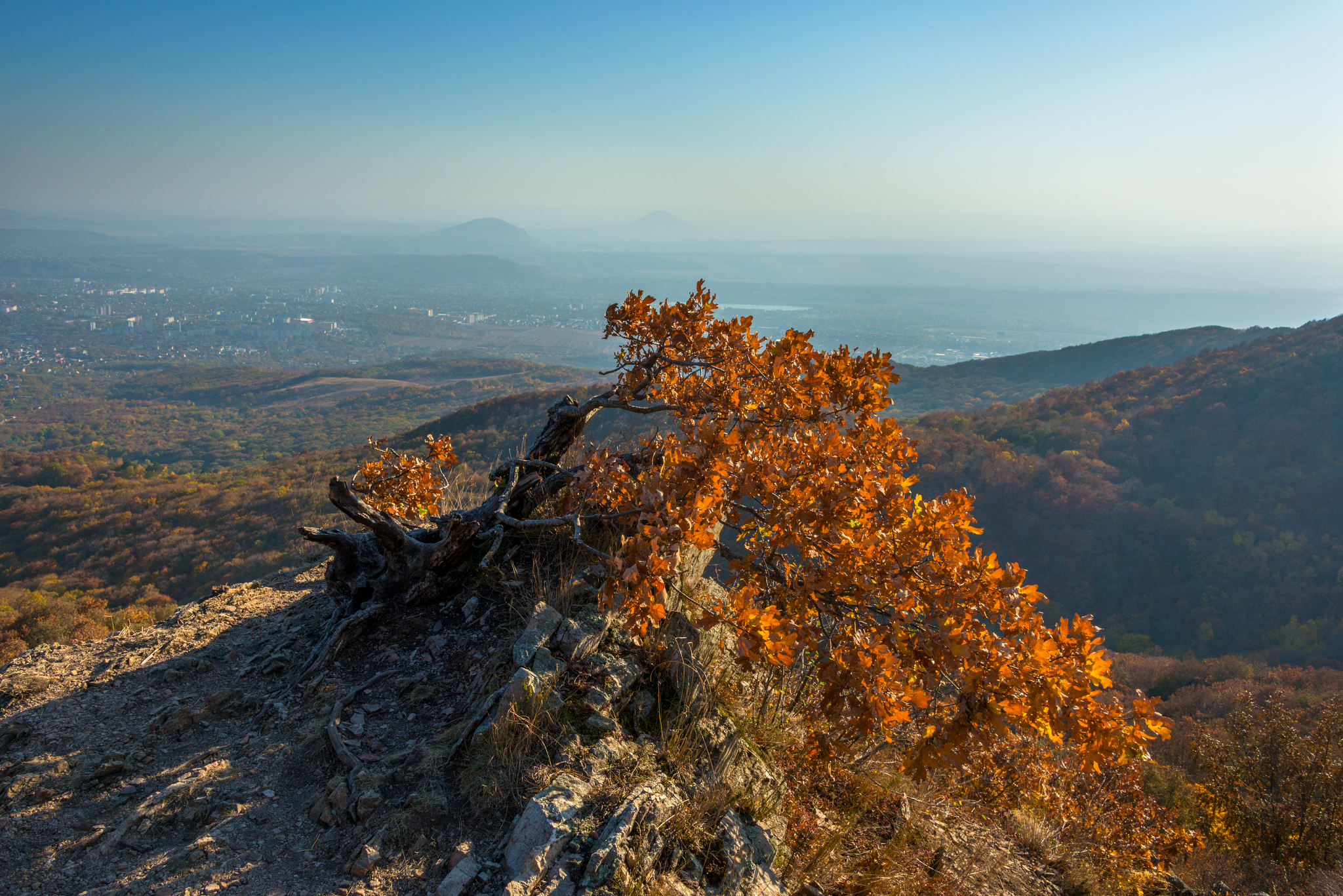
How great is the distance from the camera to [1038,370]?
7381 centimetres

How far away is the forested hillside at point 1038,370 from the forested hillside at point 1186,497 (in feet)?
56.3

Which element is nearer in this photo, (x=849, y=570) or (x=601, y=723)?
(x=849, y=570)

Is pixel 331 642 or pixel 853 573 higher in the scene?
pixel 853 573

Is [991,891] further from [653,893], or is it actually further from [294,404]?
[294,404]

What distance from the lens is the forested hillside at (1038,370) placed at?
62.3m

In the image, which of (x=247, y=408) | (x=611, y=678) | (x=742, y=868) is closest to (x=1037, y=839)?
(x=742, y=868)

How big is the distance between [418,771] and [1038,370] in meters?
86.7

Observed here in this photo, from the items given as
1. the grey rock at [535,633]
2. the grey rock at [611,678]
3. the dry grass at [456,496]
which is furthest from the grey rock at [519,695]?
the dry grass at [456,496]

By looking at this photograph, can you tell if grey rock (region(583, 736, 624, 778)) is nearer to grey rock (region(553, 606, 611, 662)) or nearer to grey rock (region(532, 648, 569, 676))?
grey rock (region(532, 648, 569, 676))

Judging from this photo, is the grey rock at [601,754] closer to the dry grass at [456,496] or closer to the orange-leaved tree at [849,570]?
the orange-leaved tree at [849,570]

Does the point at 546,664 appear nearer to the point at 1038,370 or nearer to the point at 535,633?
the point at 535,633

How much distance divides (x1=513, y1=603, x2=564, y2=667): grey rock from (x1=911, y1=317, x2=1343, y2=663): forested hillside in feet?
104

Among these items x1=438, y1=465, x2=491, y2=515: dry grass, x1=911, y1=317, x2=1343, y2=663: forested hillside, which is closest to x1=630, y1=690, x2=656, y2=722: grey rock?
x1=438, y1=465, x2=491, y2=515: dry grass

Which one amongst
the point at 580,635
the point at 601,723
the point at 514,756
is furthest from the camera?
the point at 580,635
